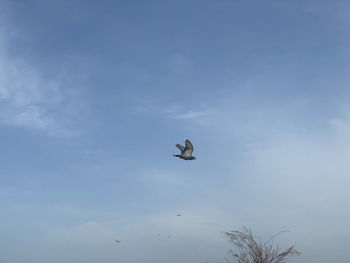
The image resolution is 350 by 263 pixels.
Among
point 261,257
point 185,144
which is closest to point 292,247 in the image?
point 261,257

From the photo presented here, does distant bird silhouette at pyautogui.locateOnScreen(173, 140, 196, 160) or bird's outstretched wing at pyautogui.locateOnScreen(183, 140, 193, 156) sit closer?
bird's outstretched wing at pyautogui.locateOnScreen(183, 140, 193, 156)

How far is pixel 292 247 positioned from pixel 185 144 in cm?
2218

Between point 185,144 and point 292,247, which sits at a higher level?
point 185,144

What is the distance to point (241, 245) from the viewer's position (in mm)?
20781

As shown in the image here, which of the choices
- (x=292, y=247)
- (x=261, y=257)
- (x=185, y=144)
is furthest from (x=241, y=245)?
(x=185, y=144)

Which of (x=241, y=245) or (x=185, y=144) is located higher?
(x=185, y=144)

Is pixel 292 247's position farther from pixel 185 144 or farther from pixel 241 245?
pixel 185 144

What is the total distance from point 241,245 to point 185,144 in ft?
70.0

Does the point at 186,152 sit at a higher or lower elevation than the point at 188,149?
lower

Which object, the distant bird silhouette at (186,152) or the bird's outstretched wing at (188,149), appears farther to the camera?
the distant bird silhouette at (186,152)

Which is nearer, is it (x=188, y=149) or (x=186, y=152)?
(x=188, y=149)

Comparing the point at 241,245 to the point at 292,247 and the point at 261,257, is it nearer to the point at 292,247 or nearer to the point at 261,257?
the point at 261,257

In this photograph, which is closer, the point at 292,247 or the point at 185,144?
the point at 292,247

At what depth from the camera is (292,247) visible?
20312 mm
